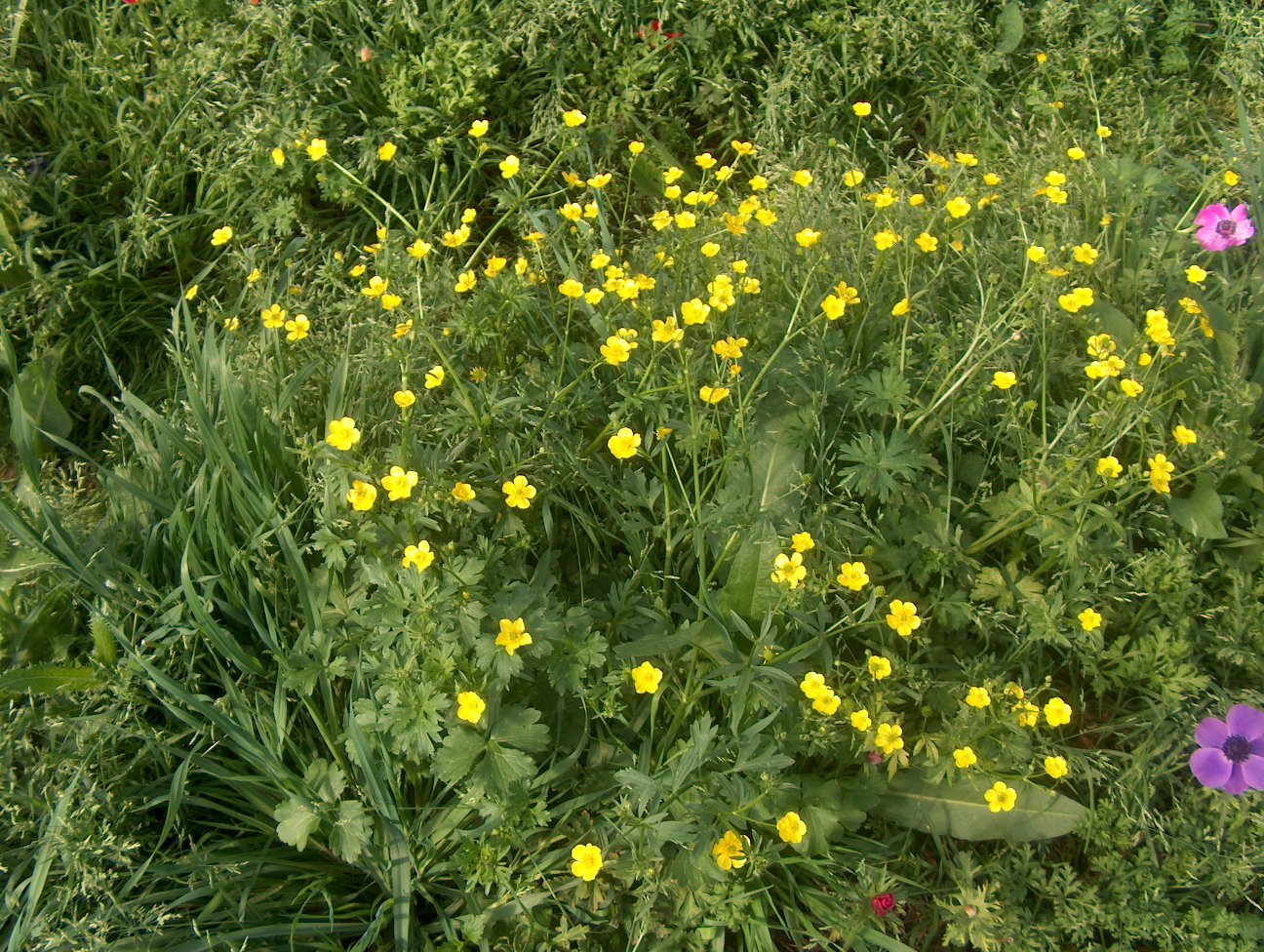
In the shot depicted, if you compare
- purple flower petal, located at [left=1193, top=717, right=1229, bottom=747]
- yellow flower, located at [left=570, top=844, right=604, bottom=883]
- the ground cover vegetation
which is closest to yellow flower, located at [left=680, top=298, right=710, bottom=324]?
the ground cover vegetation

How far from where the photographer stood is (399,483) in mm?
1646

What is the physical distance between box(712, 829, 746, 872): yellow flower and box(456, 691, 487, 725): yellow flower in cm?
50

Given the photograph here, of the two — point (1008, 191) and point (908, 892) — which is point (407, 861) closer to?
point (908, 892)

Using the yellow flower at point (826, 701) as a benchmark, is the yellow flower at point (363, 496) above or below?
above

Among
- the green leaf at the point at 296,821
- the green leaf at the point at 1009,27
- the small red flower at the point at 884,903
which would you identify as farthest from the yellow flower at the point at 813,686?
the green leaf at the point at 1009,27

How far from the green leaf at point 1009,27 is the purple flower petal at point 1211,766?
2.43 metres

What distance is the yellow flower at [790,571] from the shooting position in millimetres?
1682

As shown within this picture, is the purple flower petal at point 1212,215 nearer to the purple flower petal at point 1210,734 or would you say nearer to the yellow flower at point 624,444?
the purple flower petal at point 1210,734

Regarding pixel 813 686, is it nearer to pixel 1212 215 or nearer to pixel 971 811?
pixel 971 811

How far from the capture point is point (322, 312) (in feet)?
8.27

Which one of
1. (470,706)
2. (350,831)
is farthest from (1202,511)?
(350,831)

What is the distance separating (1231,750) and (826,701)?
89 centimetres

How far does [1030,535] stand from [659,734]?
3.31ft

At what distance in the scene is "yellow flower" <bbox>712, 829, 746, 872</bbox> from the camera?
157 centimetres
